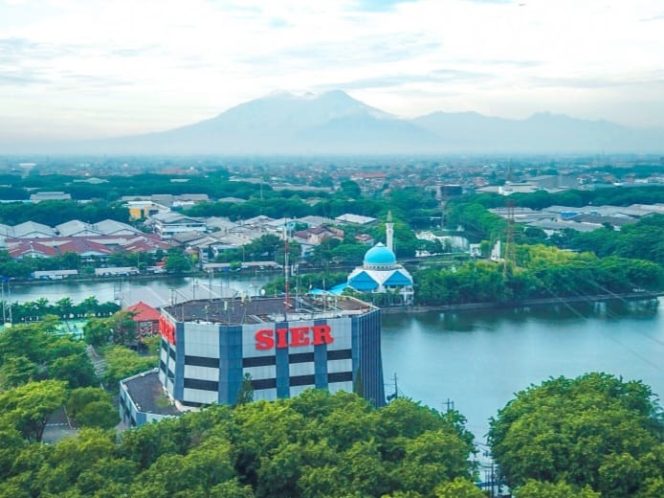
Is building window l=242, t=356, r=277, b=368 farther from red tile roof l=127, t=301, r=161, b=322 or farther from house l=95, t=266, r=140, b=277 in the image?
house l=95, t=266, r=140, b=277

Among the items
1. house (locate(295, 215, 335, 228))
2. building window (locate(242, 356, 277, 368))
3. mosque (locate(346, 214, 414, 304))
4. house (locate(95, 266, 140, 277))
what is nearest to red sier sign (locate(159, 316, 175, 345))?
building window (locate(242, 356, 277, 368))

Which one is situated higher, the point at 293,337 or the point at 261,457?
the point at 293,337

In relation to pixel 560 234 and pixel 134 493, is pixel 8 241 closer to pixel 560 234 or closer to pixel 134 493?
pixel 560 234

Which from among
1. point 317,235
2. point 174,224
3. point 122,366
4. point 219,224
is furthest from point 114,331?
point 219,224

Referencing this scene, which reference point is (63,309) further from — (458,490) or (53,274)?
(458,490)

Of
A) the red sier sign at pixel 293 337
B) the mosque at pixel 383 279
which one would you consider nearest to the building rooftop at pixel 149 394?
the red sier sign at pixel 293 337
